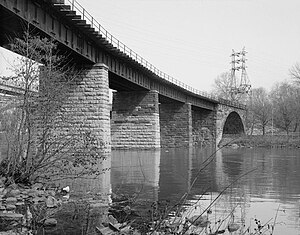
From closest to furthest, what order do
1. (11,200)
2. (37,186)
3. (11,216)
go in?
(11,216) → (11,200) → (37,186)

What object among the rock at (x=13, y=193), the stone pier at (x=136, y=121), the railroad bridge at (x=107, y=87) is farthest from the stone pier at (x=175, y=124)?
the rock at (x=13, y=193)

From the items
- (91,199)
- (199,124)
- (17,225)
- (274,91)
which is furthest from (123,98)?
(274,91)

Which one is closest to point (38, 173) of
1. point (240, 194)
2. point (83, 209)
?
point (83, 209)

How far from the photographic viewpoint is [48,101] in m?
14.7

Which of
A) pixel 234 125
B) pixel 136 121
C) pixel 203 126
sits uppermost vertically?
pixel 234 125

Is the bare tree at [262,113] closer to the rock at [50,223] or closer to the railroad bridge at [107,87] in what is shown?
the railroad bridge at [107,87]

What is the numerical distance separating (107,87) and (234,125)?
208 ft

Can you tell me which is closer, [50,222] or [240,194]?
[50,222]

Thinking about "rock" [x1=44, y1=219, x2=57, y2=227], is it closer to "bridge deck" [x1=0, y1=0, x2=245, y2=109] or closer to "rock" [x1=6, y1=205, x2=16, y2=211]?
"rock" [x1=6, y1=205, x2=16, y2=211]

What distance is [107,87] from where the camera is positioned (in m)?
33.8

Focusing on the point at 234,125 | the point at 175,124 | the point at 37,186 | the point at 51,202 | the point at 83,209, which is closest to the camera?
the point at 83,209

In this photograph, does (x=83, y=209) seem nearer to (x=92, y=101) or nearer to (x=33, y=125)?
(x=33, y=125)

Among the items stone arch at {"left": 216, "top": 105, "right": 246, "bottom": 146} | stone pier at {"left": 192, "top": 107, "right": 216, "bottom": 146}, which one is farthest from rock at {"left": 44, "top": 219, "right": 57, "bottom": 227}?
stone arch at {"left": 216, "top": 105, "right": 246, "bottom": 146}

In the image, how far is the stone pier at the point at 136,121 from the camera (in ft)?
157
